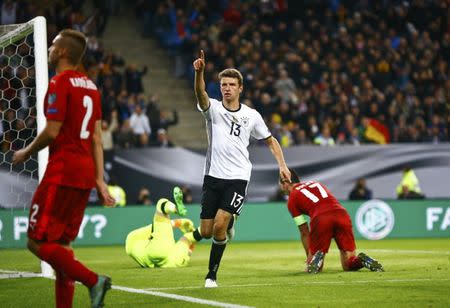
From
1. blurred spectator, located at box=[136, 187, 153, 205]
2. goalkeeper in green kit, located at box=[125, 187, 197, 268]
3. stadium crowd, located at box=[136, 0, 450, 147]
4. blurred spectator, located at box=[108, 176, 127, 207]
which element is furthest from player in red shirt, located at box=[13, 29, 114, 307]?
stadium crowd, located at box=[136, 0, 450, 147]

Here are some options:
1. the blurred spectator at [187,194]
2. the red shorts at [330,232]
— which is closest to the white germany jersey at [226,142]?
the red shorts at [330,232]

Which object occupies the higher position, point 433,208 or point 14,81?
point 14,81

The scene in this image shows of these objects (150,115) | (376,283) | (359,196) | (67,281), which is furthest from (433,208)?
(67,281)

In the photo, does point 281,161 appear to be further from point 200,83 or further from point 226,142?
point 200,83

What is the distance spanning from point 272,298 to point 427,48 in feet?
68.4

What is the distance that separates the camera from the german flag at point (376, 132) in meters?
25.5

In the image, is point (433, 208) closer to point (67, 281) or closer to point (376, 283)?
point (376, 283)

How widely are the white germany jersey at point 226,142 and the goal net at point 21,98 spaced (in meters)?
2.13

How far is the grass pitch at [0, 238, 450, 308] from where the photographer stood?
30.7ft

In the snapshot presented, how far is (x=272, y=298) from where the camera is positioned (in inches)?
377

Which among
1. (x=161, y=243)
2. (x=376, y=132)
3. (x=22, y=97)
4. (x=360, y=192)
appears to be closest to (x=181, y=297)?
(x=161, y=243)

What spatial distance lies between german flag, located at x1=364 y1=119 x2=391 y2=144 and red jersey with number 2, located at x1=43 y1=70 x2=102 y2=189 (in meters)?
18.5

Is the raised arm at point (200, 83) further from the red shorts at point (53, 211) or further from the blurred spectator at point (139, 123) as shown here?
the blurred spectator at point (139, 123)

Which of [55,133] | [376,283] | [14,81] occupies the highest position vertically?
[14,81]
